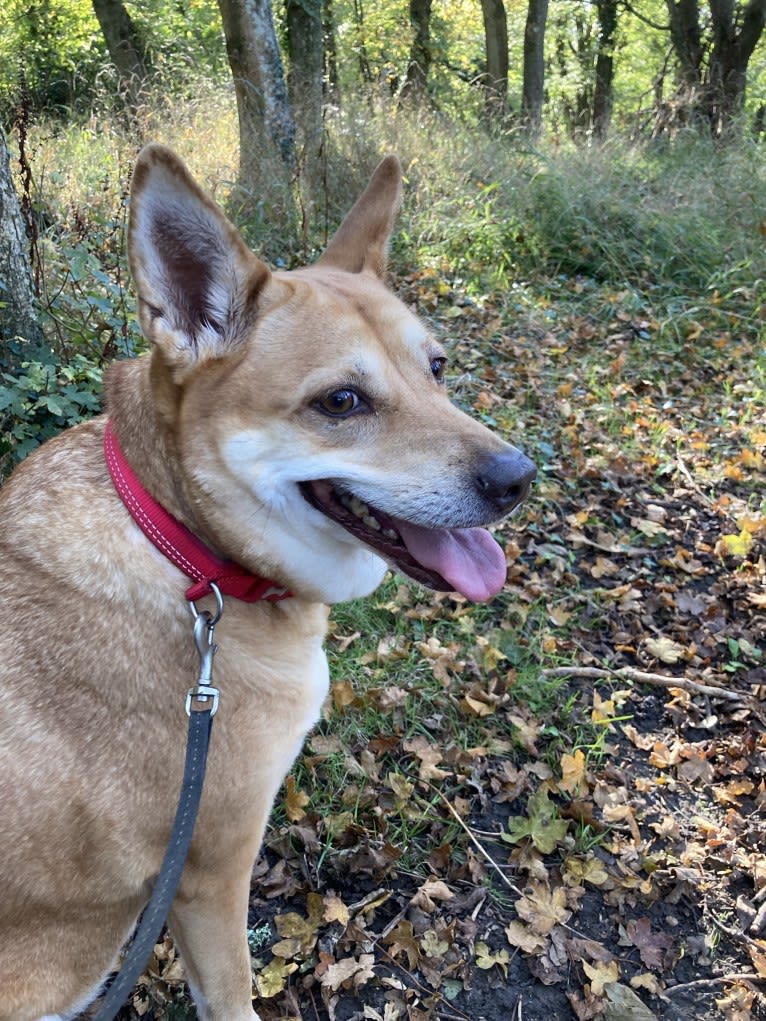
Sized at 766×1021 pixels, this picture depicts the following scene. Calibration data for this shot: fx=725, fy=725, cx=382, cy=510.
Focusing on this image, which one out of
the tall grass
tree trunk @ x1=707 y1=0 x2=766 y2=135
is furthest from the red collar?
tree trunk @ x1=707 y1=0 x2=766 y2=135

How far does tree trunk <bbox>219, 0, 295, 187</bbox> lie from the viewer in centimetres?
736

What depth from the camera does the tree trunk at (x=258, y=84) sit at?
7.36 metres

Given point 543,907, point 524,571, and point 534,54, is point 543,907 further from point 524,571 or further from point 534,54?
point 534,54

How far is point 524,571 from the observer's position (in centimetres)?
414

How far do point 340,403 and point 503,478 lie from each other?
48cm

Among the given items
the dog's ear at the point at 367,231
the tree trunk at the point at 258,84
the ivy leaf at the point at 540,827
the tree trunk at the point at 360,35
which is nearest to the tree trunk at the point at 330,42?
the tree trunk at the point at 360,35

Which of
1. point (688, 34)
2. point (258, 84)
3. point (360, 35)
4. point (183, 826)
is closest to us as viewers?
point (183, 826)

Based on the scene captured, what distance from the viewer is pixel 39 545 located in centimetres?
182

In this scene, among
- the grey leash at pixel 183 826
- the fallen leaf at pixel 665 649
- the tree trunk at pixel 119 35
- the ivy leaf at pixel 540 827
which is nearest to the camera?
the grey leash at pixel 183 826

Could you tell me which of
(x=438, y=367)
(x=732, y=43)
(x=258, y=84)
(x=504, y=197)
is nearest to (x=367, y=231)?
(x=438, y=367)

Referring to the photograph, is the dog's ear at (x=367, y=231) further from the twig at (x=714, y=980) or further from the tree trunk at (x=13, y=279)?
the twig at (x=714, y=980)

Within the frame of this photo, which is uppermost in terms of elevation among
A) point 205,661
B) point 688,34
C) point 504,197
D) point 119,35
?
point 119,35

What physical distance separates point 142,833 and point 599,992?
64.0 inches

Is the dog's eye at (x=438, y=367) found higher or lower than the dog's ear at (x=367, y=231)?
lower
